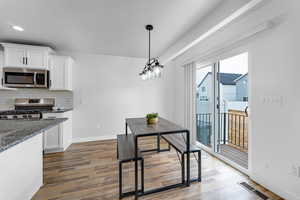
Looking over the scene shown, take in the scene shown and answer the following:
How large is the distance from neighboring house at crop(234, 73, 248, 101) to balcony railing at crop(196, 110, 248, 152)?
493 millimetres

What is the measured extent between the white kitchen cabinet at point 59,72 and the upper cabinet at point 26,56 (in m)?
0.14

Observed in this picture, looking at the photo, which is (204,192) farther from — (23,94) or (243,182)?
(23,94)

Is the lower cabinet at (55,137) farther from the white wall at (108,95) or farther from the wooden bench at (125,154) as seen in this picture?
the wooden bench at (125,154)

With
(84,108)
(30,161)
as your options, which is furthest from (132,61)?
(30,161)

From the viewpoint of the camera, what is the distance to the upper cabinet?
2.90 meters

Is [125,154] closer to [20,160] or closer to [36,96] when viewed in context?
[20,160]

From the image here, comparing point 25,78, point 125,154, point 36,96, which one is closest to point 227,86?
point 125,154

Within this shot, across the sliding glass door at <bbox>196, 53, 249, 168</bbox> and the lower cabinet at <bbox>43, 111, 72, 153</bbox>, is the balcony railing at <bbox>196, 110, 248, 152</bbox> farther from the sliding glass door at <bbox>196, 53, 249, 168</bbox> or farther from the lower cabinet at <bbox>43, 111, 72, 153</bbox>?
the lower cabinet at <bbox>43, 111, 72, 153</bbox>

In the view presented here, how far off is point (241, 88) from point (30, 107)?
15.6ft

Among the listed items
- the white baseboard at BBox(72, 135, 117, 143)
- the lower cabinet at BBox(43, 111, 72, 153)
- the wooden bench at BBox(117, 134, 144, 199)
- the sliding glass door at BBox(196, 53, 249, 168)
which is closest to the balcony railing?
the sliding glass door at BBox(196, 53, 249, 168)

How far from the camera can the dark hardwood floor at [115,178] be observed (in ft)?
5.65

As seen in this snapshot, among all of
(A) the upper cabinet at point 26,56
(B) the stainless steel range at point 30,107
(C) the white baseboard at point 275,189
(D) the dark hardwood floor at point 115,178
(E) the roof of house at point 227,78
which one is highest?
(A) the upper cabinet at point 26,56

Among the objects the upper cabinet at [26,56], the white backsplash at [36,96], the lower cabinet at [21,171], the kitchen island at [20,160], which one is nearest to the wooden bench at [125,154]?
the kitchen island at [20,160]

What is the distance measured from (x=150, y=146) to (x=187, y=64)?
2246mm
